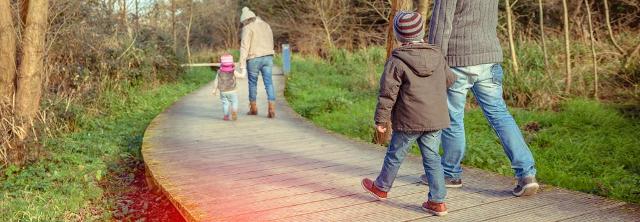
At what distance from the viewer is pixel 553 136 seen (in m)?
6.84

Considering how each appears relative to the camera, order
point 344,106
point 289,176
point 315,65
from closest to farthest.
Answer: point 289,176 → point 344,106 → point 315,65

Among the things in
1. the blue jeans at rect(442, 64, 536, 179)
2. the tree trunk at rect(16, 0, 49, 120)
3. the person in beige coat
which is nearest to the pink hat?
the person in beige coat

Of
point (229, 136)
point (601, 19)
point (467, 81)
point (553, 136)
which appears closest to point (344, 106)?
point (229, 136)

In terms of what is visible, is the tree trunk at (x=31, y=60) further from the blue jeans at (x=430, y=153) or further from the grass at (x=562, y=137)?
the blue jeans at (x=430, y=153)

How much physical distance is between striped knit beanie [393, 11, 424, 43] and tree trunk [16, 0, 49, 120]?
4959mm

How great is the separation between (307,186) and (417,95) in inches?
53.8

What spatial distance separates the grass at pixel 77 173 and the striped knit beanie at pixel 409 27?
312 centimetres

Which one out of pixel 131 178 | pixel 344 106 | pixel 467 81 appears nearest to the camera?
pixel 467 81

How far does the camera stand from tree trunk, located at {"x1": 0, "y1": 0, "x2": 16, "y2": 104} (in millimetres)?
6492

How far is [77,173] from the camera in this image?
5820 mm

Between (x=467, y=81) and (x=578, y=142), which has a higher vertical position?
(x=467, y=81)

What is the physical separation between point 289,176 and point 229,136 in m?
2.42

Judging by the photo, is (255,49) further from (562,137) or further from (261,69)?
(562,137)

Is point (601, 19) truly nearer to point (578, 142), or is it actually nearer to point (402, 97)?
point (578, 142)
